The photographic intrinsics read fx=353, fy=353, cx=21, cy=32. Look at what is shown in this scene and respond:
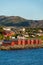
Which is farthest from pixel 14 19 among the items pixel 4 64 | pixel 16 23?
pixel 4 64

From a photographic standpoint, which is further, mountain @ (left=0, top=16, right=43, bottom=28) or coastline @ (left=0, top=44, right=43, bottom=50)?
mountain @ (left=0, top=16, right=43, bottom=28)

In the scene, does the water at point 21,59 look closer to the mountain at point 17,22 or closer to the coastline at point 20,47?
the coastline at point 20,47

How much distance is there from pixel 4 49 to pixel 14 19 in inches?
5173

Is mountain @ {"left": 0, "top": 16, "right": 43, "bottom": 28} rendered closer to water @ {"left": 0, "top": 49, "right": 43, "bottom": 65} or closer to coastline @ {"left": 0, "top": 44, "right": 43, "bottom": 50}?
coastline @ {"left": 0, "top": 44, "right": 43, "bottom": 50}

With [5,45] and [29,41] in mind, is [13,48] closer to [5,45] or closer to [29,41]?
[5,45]

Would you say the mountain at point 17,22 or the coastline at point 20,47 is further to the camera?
the mountain at point 17,22

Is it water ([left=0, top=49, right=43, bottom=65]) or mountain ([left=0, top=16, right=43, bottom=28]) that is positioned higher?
water ([left=0, top=49, right=43, bottom=65])

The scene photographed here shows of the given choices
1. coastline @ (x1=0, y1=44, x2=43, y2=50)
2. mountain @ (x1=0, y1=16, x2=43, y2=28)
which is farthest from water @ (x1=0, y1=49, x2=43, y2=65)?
mountain @ (x1=0, y1=16, x2=43, y2=28)

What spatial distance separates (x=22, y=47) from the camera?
5066 centimetres

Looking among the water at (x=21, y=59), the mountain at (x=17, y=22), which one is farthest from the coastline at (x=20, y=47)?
the mountain at (x=17, y=22)

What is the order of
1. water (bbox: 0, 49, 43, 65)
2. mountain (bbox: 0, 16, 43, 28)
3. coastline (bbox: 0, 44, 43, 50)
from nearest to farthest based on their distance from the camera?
water (bbox: 0, 49, 43, 65) < coastline (bbox: 0, 44, 43, 50) < mountain (bbox: 0, 16, 43, 28)

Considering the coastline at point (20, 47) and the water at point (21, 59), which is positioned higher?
the water at point (21, 59)

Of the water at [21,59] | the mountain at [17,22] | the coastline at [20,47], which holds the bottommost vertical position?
the mountain at [17,22]

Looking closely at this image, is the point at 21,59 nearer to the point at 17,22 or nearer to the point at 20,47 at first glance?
the point at 20,47
